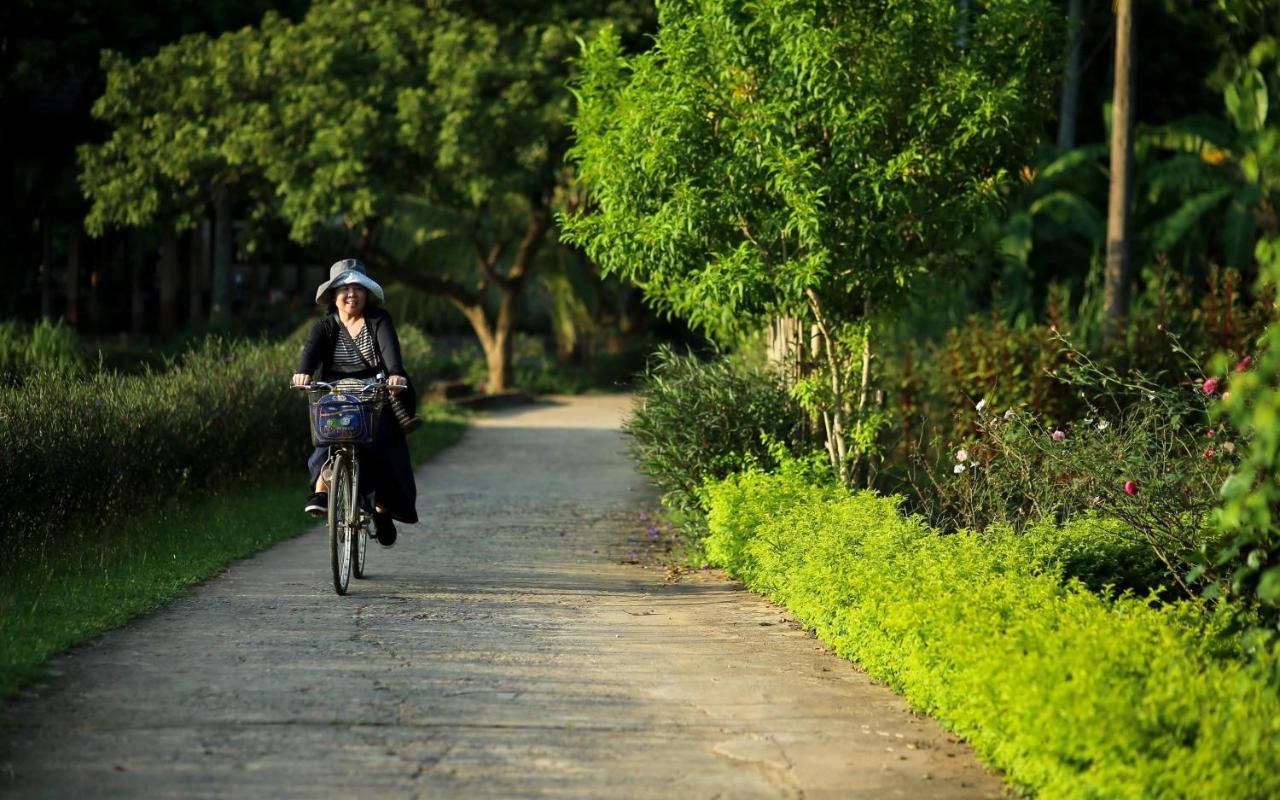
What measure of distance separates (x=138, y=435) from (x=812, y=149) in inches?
219

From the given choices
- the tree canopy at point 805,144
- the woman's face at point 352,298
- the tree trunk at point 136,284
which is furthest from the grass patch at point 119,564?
the tree trunk at point 136,284

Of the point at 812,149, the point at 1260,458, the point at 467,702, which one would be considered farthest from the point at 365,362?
the point at 1260,458

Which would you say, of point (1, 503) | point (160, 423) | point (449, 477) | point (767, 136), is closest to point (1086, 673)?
point (767, 136)

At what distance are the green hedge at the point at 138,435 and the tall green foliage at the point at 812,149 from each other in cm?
373

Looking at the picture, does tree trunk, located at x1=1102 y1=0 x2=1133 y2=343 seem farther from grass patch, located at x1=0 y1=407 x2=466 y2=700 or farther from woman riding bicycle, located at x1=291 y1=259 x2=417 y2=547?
woman riding bicycle, located at x1=291 y1=259 x2=417 y2=547

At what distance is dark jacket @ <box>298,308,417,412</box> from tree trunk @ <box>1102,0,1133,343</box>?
10487mm

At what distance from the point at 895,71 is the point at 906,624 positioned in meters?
6.01

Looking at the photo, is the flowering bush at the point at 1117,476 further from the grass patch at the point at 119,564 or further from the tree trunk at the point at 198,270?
the tree trunk at the point at 198,270

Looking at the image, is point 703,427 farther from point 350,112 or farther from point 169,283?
point 169,283

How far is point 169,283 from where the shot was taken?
36.4m

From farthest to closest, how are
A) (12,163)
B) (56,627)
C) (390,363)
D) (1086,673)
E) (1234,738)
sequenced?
(12,163) < (390,363) < (56,627) < (1086,673) < (1234,738)

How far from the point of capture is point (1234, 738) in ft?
17.9

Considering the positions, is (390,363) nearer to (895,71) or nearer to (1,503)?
(1,503)

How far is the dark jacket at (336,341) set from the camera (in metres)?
10.6
